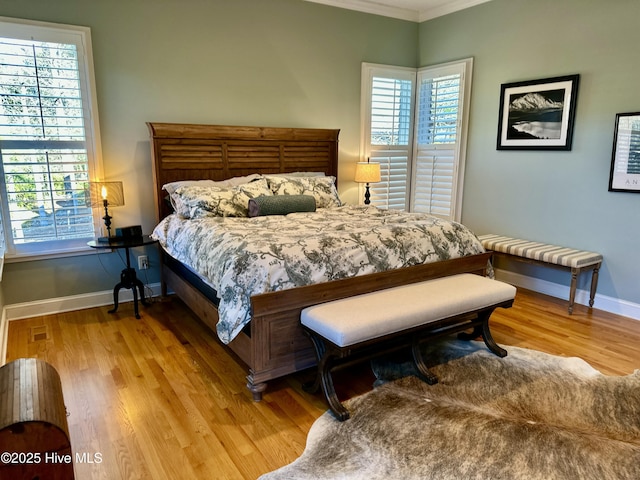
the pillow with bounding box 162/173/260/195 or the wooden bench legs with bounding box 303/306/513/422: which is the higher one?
the pillow with bounding box 162/173/260/195

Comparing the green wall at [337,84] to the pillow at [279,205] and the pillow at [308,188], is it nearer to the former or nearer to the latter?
the pillow at [308,188]

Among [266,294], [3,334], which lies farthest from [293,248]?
[3,334]

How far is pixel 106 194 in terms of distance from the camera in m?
3.55

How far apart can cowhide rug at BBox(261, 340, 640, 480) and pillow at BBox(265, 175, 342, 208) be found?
1785mm

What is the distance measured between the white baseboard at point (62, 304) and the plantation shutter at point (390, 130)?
287 centimetres

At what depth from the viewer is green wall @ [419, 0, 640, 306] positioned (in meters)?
3.55

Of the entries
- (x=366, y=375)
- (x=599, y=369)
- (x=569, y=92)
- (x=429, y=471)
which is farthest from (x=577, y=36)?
(x=429, y=471)

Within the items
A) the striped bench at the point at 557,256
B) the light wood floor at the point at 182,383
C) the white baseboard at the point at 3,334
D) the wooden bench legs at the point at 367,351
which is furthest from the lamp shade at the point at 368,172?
the white baseboard at the point at 3,334

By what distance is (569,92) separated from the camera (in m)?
3.80

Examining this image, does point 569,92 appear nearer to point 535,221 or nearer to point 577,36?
point 577,36

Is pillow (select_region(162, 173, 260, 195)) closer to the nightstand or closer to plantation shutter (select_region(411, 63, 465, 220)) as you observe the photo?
the nightstand

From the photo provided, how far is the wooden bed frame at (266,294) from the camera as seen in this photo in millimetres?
2441

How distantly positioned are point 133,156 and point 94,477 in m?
2.71

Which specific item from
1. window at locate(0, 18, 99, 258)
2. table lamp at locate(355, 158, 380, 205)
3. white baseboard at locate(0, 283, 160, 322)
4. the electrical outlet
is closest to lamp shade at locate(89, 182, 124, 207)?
window at locate(0, 18, 99, 258)
